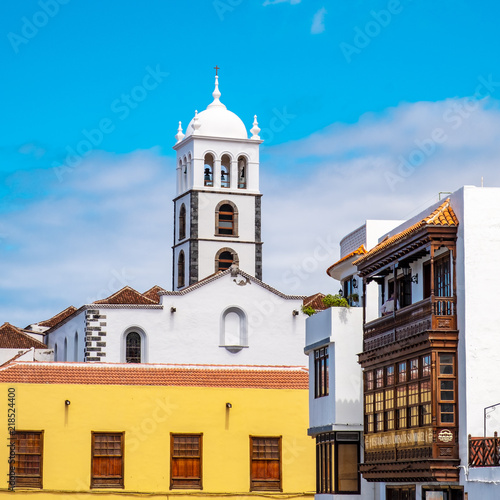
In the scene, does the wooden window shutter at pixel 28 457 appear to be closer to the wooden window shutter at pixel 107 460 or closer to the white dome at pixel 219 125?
the wooden window shutter at pixel 107 460

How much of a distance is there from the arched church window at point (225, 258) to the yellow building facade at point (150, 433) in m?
31.5

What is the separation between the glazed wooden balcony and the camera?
3116cm

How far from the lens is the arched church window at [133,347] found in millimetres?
62219

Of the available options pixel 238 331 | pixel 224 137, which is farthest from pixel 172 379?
pixel 224 137

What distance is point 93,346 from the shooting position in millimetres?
62094

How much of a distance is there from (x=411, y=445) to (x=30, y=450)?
15010mm

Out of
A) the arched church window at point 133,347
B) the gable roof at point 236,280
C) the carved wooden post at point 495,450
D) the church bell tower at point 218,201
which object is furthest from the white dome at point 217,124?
the carved wooden post at point 495,450

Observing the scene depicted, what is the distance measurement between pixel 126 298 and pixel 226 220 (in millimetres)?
14178

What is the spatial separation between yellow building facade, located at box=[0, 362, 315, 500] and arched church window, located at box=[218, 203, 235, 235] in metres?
32.7

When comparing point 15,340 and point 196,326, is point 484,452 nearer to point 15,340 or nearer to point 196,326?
point 196,326

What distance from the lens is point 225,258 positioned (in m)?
75.8

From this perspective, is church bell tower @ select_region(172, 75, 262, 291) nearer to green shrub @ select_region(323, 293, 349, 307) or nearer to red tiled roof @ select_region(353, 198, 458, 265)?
green shrub @ select_region(323, 293, 349, 307)

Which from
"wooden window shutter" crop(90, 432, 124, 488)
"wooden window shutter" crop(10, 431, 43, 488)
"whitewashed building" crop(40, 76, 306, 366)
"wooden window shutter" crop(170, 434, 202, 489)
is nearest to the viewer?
"wooden window shutter" crop(10, 431, 43, 488)

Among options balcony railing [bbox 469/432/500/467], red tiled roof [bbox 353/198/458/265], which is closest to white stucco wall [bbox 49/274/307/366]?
red tiled roof [bbox 353/198/458/265]
